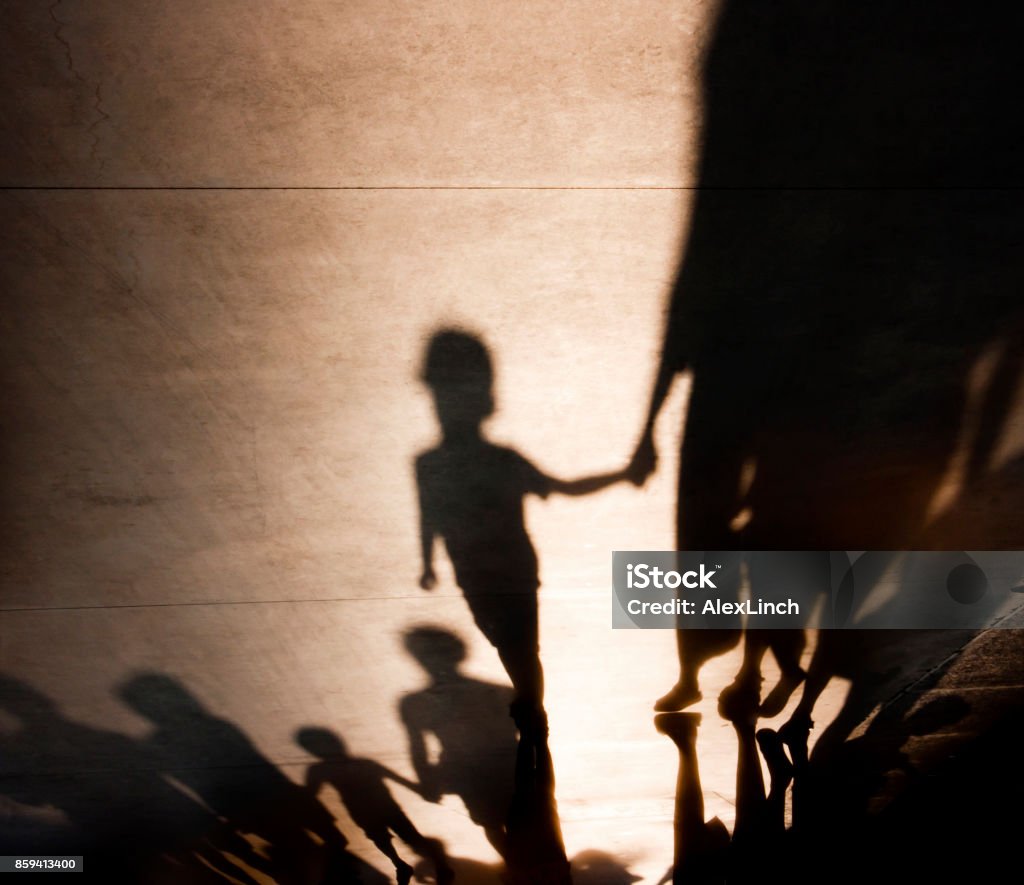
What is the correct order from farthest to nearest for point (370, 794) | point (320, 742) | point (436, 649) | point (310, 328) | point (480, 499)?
point (370, 794), point (320, 742), point (436, 649), point (480, 499), point (310, 328)

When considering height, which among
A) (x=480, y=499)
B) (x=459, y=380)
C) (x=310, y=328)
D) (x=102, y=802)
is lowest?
(x=102, y=802)

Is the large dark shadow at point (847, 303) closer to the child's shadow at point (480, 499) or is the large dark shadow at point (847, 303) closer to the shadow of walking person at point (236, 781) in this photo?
the child's shadow at point (480, 499)

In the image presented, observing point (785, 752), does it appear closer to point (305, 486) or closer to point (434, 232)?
point (305, 486)

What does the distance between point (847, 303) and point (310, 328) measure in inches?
93.5

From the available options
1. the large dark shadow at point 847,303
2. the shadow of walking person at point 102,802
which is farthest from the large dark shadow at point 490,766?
the shadow of walking person at point 102,802

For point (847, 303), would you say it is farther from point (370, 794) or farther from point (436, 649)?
point (370, 794)

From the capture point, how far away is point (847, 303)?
2213 mm

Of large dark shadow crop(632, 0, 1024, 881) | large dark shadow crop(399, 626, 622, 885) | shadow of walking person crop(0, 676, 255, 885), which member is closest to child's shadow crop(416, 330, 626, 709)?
large dark shadow crop(399, 626, 622, 885)

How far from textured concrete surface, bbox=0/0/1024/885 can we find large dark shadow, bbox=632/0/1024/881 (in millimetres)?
100

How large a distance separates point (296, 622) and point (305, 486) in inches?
31.6

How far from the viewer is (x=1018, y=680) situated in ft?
10.2

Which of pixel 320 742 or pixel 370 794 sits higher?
pixel 320 742

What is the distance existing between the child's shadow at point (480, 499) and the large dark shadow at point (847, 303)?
66 cm

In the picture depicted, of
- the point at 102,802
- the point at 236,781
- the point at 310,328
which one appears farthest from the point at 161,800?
the point at 310,328
